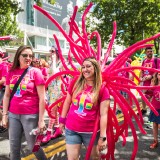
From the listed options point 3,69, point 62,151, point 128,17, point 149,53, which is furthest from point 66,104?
point 128,17

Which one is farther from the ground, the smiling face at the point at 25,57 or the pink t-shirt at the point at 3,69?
the smiling face at the point at 25,57

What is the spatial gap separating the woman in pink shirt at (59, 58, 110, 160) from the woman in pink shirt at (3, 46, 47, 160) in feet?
1.65

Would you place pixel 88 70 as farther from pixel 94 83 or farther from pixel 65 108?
pixel 65 108

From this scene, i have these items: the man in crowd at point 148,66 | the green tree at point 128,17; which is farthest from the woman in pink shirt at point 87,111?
the green tree at point 128,17

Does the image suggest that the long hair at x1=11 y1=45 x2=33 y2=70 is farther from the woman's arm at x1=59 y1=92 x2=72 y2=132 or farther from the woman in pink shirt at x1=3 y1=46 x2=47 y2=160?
the woman's arm at x1=59 y1=92 x2=72 y2=132

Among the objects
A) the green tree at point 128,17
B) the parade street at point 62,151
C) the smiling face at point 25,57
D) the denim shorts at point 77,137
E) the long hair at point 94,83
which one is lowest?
the parade street at point 62,151

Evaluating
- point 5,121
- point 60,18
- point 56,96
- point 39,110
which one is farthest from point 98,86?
point 60,18

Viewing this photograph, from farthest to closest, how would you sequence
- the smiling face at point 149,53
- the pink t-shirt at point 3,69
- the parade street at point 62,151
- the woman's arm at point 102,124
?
the smiling face at point 149,53 < the pink t-shirt at point 3,69 < the parade street at point 62,151 < the woman's arm at point 102,124

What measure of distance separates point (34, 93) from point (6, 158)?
1.56 metres

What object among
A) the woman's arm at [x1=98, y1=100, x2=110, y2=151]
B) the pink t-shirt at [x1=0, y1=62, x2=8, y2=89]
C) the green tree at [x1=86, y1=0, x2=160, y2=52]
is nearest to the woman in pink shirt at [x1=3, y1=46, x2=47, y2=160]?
the woman's arm at [x1=98, y1=100, x2=110, y2=151]

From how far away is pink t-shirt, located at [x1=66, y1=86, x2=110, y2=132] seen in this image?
9.46 feet

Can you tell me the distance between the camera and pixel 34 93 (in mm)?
3289

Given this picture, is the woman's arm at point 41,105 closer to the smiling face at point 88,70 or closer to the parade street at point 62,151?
the smiling face at point 88,70

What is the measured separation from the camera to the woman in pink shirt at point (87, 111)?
2881 millimetres
